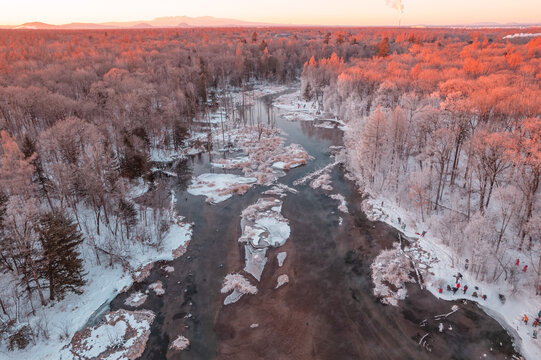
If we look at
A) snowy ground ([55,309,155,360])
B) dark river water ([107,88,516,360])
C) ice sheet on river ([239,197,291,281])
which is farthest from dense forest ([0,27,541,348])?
ice sheet on river ([239,197,291,281])

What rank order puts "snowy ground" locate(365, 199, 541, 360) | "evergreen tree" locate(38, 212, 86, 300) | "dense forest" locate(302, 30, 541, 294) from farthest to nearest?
"dense forest" locate(302, 30, 541, 294) < "evergreen tree" locate(38, 212, 86, 300) < "snowy ground" locate(365, 199, 541, 360)

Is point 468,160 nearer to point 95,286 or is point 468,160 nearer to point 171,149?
point 95,286

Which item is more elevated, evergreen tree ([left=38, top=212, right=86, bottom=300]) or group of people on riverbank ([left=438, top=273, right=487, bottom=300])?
evergreen tree ([left=38, top=212, right=86, bottom=300])

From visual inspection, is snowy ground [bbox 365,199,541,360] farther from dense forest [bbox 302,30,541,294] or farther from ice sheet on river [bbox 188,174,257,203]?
ice sheet on river [bbox 188,174,257,203]

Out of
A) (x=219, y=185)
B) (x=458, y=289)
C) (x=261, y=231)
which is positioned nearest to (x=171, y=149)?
(x=219, y=185)

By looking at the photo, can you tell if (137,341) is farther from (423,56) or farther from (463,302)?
(423,56)

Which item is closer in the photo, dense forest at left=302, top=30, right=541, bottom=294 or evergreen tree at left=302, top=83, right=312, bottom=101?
dense forest at left=302, top=30, right=541, bottom=294
